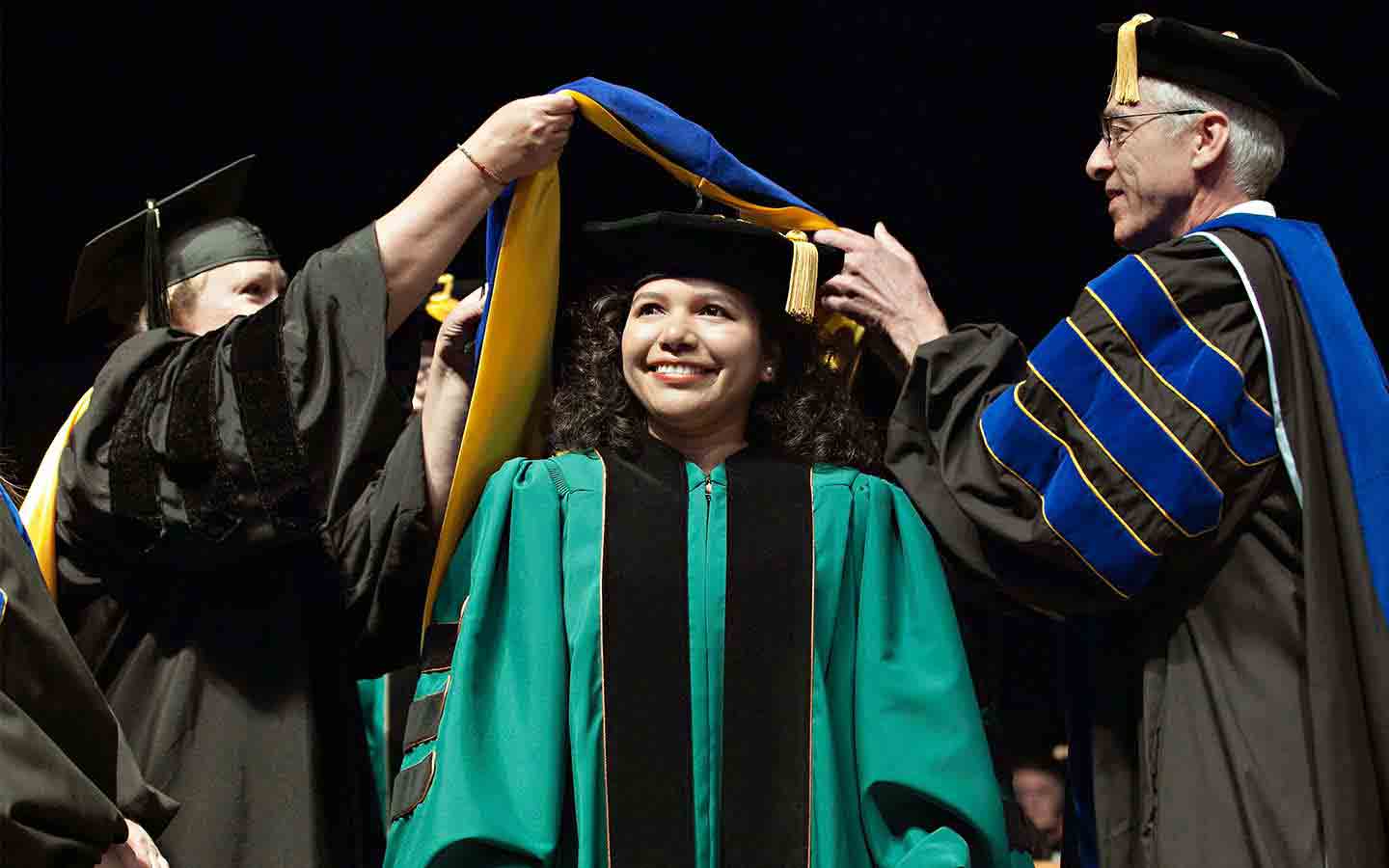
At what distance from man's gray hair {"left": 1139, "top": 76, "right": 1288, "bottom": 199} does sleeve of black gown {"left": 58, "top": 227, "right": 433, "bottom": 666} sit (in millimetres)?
1508

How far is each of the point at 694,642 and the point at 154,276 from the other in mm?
1510

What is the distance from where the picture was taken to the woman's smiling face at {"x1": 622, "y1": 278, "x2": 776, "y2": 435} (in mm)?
3643

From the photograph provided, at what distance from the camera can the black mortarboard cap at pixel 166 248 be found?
4.27 meters

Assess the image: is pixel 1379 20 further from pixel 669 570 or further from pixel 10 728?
pixel 10 728

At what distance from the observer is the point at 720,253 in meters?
3.69

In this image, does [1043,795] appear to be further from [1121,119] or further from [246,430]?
[246,430]

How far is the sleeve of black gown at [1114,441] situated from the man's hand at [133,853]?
1.48 m

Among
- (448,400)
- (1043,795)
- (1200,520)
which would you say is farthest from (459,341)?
(1043,795)

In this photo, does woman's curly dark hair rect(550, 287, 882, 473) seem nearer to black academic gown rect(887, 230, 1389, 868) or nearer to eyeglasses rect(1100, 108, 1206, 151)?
black academic gown rect(887, 230, 1389, 868)

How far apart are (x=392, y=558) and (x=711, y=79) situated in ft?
8.37

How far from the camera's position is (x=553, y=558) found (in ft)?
11.6

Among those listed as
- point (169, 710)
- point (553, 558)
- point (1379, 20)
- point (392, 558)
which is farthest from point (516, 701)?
point (1379, 20)

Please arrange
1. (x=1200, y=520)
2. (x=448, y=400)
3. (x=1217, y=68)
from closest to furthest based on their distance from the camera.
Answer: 1. (x=1200, y=520)
2. (x=1217, y=68)
3. (x=448, y=400)

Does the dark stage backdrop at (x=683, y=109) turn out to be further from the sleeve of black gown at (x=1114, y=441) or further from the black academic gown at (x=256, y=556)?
the sleeve of black gown at (x=1114, y=441)
